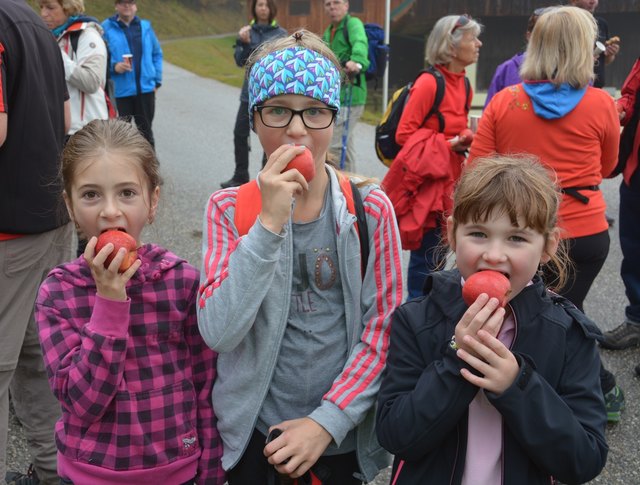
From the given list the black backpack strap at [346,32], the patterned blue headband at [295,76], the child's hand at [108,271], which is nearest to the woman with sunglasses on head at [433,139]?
the patterned blue headband at [295,76]

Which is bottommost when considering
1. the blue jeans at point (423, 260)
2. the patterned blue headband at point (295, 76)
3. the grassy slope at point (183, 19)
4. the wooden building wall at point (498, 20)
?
the grassy slope at point (183, 19)

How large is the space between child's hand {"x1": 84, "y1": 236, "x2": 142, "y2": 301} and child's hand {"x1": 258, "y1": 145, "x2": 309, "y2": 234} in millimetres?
415

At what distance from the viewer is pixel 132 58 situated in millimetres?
8312

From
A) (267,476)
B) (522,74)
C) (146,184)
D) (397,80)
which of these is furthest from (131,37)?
(397,80)

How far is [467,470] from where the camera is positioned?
5.90ft

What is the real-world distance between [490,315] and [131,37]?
7.98 meters

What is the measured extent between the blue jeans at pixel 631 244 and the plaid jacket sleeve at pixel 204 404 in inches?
142

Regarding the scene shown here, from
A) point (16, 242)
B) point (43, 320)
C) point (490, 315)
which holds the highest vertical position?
Result: point (490, 315)

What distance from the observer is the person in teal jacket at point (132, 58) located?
831 centimetres

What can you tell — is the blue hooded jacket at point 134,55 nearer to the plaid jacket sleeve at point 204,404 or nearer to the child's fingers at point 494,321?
the plaid jacket sleeve at point 204,404

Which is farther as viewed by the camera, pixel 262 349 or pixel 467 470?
pixel 262 349

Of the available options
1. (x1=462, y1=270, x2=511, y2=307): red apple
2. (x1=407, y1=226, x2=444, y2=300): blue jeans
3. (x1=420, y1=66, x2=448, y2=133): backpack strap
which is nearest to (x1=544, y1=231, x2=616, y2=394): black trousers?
(x1=407, y1=226, x2=444, y2=300): blue jeans

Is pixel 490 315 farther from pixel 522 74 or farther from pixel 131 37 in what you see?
pixel 131 37

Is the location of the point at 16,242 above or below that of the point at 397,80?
above
